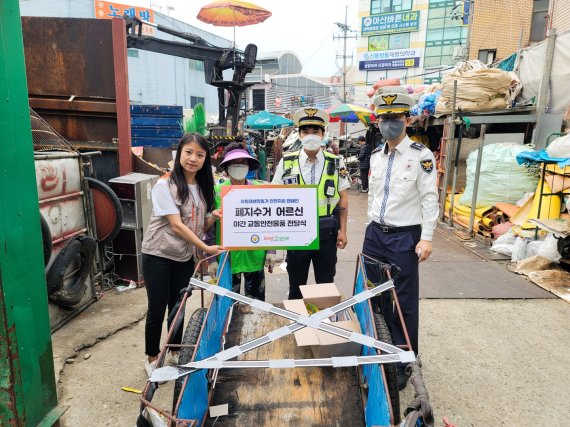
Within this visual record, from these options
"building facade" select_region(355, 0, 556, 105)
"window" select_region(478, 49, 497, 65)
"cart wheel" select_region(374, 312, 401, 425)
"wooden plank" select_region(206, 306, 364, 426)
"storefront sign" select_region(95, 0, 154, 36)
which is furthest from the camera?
"building facade" select_region(355, 0, 556, 105)

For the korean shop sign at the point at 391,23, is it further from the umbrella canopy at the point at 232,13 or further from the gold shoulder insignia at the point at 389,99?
the gold shoulder insignia at the point at 389,99

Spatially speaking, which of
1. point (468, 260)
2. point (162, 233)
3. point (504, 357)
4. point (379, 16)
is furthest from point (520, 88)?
point (379, 16)

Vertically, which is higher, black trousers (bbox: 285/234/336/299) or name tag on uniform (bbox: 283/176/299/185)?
name tag on uniform (bbox: 283/176/299/185)

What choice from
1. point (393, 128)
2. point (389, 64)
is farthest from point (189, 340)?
point (389, 64)

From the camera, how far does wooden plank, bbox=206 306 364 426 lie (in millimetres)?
2123

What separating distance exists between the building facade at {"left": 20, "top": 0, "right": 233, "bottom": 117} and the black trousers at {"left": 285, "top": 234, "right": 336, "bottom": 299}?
22.9 meters

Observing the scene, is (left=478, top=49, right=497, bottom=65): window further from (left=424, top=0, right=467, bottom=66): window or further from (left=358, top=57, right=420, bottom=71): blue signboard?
(left=358, top=57, right=420, bottom=71): blue signboard

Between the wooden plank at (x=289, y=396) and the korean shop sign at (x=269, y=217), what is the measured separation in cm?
78

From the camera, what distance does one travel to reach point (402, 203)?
10.2 ft

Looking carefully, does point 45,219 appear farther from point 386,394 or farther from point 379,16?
point 379,16

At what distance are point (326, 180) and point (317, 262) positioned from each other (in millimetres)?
728

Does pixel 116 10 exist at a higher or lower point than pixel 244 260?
higher

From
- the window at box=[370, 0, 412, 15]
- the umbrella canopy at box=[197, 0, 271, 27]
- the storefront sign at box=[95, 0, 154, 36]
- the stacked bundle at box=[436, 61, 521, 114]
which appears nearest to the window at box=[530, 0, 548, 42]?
the stacked bundle at box=[436, 61, 521, 114]

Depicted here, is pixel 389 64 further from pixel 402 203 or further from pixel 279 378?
pixel 279 378
